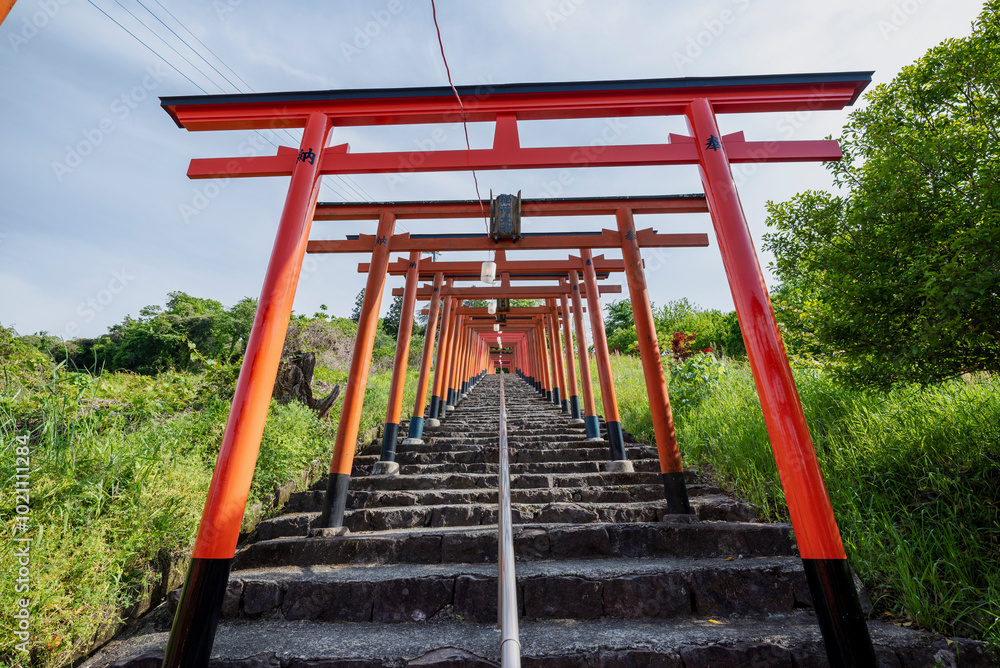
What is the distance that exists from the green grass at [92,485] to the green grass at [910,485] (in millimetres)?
5296

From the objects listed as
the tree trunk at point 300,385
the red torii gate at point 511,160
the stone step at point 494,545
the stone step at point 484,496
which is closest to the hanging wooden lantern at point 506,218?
the red torii gate at point 511,160

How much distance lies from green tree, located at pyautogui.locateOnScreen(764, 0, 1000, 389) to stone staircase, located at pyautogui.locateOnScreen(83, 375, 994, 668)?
5.91 feet

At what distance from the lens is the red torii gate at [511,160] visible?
258 centimetres

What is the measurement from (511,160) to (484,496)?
3671mm

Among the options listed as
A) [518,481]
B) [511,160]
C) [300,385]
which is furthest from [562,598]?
[300,385]

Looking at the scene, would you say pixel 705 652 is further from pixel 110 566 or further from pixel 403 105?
pixel 403 105

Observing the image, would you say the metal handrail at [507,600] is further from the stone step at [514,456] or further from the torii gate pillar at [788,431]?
the stone step at [514,456]

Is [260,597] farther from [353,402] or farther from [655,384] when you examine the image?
[655,384]

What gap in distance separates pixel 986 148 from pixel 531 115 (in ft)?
11.7

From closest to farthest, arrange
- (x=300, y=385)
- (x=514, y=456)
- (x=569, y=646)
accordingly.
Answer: (x=569, y=646)
(x=514, y=456)
(x=300, y=385)

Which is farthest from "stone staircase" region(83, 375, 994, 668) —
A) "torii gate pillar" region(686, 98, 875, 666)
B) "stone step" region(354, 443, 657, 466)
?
"stone step" region(354, 443, 657, 466)

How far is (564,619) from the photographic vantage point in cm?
289

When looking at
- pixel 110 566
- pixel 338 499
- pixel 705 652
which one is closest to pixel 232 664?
pixel 110 566

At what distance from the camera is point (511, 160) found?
378 centimetres
